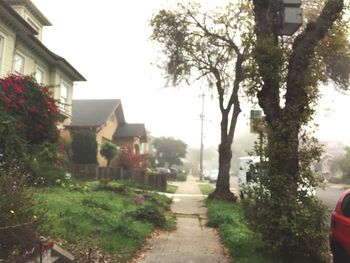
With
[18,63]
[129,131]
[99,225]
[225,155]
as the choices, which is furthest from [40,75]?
[129,131]

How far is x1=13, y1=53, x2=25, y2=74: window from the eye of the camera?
1908cm

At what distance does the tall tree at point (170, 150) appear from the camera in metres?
60.1

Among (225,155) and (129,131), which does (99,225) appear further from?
(129,131)

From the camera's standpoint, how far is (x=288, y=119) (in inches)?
307

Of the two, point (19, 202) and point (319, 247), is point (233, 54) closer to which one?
point (319, 247)

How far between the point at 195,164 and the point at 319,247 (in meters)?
102

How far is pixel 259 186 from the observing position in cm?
796

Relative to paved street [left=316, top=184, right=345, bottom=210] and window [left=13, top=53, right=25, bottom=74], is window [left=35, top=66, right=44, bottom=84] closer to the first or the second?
window [left=13, top=53, right=25, bottom=74]

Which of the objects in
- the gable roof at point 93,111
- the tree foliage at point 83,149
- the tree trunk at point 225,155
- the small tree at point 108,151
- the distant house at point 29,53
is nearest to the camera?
the distant house at point 29,53

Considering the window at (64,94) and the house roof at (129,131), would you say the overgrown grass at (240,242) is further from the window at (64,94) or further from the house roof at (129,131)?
the house roof at (129,131)

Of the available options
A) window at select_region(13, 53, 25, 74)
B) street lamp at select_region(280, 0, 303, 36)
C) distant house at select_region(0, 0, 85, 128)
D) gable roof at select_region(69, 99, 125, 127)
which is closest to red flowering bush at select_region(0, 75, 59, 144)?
distant house at select_region(0, 0, 85, 128)

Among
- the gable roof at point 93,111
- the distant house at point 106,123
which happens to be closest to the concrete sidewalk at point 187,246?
the distant house at point 106,123

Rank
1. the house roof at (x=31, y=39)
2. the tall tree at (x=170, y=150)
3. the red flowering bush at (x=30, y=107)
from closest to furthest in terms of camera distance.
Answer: the red flowering bush at (x=30, y=107) → the house roof at (x=31, y=39) → the tall tree at (x=170, y=150)

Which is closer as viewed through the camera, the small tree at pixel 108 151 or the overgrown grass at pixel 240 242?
the overgrown grass at pixel 240 242
